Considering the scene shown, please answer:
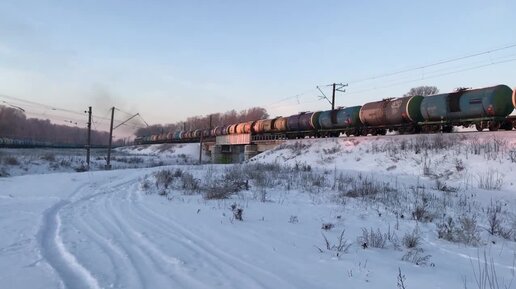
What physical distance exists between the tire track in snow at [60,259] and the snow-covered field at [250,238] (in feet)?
0.05

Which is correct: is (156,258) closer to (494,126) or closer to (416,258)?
(416,258)

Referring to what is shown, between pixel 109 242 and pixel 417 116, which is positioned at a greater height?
pixel 417 116

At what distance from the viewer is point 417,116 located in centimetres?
2581

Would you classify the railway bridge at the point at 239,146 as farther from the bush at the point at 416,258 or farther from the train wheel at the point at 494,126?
the bush at the point at 416,258

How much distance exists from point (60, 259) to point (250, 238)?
238cm

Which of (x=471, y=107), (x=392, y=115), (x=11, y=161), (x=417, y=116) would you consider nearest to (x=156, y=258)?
(x=471, y=107)

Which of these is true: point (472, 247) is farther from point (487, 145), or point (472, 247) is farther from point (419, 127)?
point (419, 127)

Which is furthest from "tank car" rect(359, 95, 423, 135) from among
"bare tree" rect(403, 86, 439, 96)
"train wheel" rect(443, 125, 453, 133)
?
"bare tree" rect(403, 86, 439, 96)

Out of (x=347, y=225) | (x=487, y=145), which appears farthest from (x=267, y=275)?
(x=487, y=145)

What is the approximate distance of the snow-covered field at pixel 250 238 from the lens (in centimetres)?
385

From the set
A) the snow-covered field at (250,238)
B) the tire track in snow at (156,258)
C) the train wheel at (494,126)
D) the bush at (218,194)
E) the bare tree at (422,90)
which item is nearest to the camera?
the tire track in snow at (156,258)

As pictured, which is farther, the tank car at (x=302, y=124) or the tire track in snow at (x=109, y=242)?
the tank car at (x=302, y=124)

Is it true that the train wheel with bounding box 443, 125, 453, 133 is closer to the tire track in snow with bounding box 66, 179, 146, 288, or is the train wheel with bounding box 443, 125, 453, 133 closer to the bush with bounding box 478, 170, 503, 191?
the bush with bounding box 478, 170, 503, 191

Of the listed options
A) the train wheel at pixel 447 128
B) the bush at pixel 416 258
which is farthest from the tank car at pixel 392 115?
the bush at pixel 416 258
